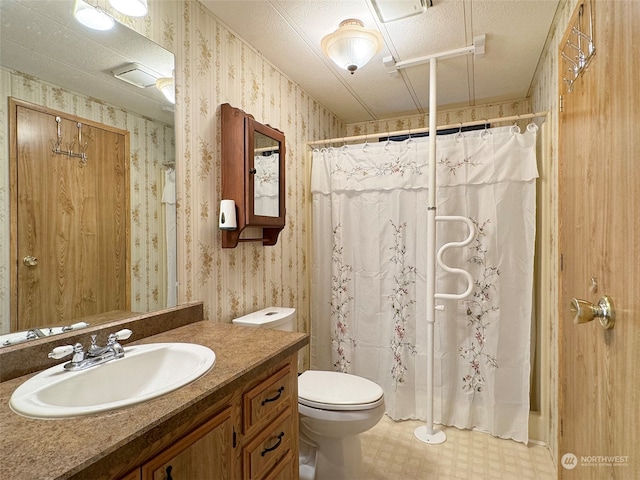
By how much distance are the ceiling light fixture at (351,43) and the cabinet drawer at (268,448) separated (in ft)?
5.41

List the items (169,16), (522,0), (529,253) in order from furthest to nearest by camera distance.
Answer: (529,253) < (522,0) < (169,16)

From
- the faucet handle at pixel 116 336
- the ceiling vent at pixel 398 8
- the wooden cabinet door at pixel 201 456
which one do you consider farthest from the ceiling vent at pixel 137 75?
the wooden cabinet door at pixel 201 456

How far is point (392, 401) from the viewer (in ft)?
7.38

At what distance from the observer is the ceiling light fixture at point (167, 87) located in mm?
1412

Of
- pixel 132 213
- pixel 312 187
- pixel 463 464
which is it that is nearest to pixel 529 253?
pixel 463 464

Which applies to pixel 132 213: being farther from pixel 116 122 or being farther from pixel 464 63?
pixel 464 63

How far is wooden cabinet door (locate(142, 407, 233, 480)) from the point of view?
2.41 ft

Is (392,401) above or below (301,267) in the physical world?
below

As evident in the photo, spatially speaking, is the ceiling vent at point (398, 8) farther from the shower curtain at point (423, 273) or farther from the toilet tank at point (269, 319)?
the toilet tank at point (269, 319)

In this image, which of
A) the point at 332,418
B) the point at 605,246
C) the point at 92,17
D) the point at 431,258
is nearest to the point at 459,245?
the point at 431,258

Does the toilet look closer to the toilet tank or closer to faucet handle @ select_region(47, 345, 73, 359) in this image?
the toilet tank

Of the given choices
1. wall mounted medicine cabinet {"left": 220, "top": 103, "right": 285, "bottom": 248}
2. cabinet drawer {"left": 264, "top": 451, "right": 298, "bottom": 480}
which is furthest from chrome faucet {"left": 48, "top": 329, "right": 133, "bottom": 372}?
wall mounted medicine cabinet {"left": 220, "top": 103, "right": 285, "bottom": 248}

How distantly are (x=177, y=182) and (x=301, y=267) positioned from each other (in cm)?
127

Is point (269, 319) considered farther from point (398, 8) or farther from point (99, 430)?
point (398, 8)
